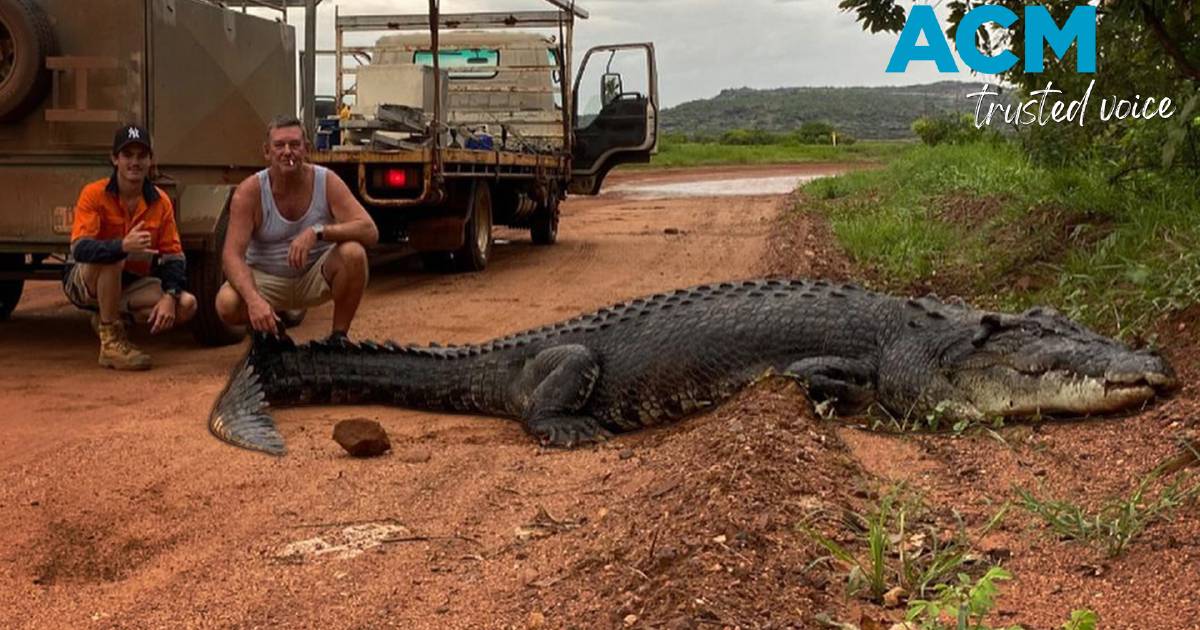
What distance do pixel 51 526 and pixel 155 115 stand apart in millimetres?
3996

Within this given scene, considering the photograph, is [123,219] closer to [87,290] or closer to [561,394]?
[87,290]

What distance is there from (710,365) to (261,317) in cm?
219

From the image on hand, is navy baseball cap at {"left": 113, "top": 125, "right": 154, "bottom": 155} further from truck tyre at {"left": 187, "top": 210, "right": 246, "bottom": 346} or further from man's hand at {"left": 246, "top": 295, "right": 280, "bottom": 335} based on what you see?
man's hand at {"left": 246, "top": 295, "right": 280, "bottom": 335}

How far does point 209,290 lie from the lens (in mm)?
7422

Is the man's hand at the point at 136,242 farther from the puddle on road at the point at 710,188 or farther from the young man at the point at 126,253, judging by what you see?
the puddle on road at the point at 710,188

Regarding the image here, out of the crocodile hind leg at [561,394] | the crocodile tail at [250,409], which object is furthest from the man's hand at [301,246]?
the crocodile hind leg at [561,394]

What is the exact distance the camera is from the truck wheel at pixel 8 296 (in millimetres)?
8453

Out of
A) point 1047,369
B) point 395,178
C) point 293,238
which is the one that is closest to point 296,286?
point 293,238

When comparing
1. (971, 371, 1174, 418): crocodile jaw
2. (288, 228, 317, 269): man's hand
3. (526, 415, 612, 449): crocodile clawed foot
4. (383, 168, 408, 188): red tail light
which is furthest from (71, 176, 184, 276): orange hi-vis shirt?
(971, 371, 1174, 418): crocodile jaw

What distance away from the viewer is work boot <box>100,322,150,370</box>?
21.6 ft

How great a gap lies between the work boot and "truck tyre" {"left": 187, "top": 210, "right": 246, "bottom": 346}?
2.28ft

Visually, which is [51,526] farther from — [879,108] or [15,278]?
[879,108]

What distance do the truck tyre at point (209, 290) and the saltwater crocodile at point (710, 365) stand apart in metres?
1.78

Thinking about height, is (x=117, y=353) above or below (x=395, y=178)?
below
